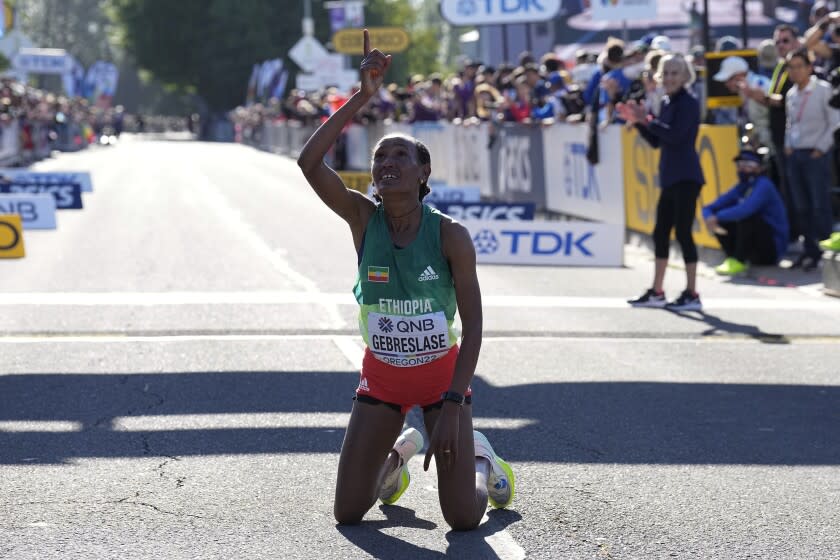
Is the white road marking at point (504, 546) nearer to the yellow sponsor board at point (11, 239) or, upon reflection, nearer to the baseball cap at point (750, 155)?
the baseball cap at point (750, 155)

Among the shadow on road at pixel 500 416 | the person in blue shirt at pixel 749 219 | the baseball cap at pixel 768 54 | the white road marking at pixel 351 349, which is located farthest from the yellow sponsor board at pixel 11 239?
the baseball cap at pixel 768 54

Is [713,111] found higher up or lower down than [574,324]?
higher up

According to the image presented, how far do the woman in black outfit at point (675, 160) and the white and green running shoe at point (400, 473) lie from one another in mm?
6507

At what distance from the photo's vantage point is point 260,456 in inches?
285

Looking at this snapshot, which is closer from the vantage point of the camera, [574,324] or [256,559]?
[256,559]

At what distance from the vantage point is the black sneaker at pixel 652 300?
13148mm

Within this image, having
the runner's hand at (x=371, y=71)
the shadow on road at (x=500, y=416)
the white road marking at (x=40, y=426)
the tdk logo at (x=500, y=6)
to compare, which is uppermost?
the tdk logo at (x=500, y=6)

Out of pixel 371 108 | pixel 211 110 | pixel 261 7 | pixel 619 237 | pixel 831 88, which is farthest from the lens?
pixel 211 110

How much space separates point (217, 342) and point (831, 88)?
692cm

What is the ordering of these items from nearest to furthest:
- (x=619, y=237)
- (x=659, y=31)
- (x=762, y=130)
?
(x=762, y=130) → (x=619, y=237) → (x=659, y=31)

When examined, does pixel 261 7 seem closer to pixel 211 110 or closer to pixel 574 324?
pixel 211 110

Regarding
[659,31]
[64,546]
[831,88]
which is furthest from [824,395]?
[659,31]

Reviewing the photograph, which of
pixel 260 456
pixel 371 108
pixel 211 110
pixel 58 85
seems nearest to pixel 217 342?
pixel 260 456

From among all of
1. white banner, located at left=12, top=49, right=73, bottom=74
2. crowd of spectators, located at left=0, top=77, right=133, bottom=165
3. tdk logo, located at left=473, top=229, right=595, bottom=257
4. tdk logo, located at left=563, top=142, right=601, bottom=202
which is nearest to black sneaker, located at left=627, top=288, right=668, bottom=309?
tdk logo, located at left=473, top=229, right=595, bottom=257
